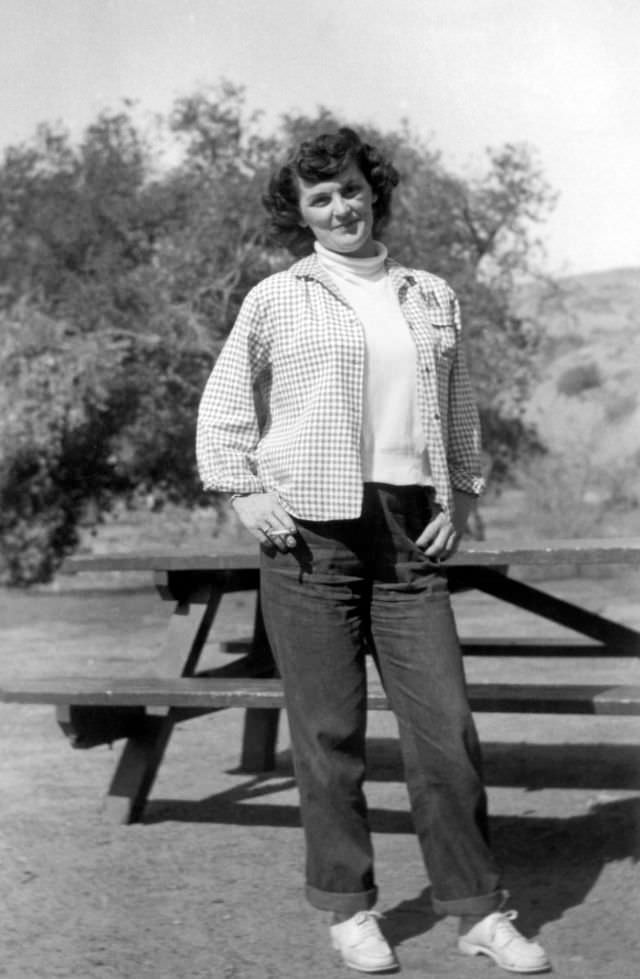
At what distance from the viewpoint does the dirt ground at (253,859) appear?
3.64 meters

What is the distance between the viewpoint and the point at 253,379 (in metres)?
3.69

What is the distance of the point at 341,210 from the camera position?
369 centimetres

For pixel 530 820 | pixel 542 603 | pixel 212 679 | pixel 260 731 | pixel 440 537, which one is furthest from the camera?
pixel 260 731

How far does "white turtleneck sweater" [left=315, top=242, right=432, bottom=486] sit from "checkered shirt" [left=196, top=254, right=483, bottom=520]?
0.08 feet

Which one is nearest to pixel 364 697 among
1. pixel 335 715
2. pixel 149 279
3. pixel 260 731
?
pixel 335 715

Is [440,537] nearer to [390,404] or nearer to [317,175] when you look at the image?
[390,404]

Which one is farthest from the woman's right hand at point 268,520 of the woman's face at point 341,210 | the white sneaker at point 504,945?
the white sneaker at point 504,945

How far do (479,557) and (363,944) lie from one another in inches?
54.6

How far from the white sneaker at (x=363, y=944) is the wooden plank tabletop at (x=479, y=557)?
1.26m

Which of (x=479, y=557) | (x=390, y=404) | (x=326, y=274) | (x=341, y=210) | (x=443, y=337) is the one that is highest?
(x=341, y=210)

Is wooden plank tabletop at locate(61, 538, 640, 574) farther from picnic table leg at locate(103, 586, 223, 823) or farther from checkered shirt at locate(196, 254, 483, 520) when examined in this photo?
checkered shirt at locate(196, 254, 483, 520)

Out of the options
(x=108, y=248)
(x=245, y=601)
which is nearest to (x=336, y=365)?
(x=245, y=601)

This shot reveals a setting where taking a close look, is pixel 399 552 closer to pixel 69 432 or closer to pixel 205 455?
pixel 205 455

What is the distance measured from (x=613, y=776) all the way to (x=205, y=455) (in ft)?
8.17
